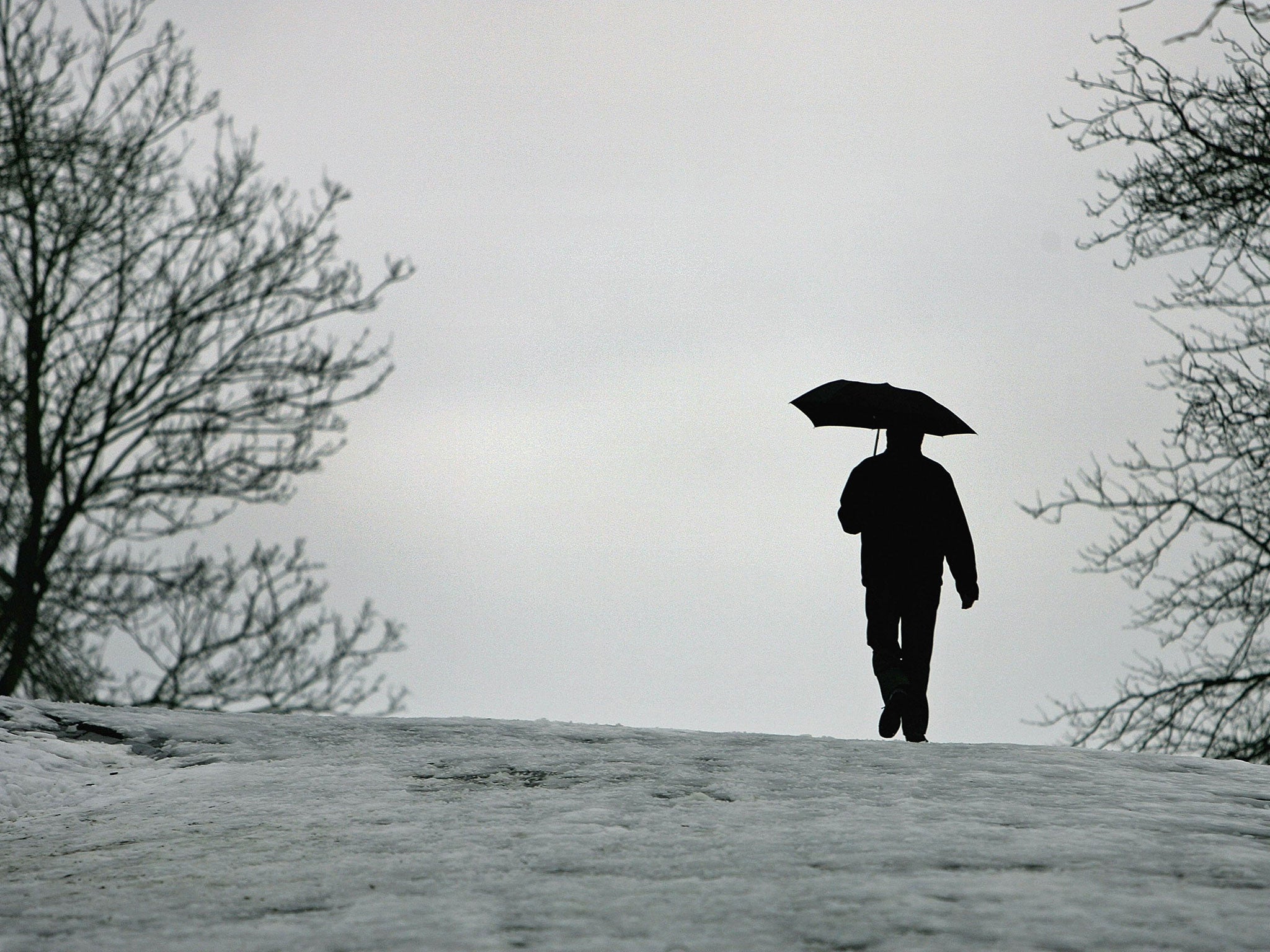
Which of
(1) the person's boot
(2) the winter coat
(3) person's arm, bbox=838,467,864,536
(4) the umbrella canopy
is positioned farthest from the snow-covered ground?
(4) the umbrella canopy

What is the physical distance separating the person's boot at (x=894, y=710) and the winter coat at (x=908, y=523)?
1.91 feet

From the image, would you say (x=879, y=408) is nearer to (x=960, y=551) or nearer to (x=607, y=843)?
(x=960, y=551)

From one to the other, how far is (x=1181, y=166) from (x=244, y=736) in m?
8.06

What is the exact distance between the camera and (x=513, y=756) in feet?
16.5

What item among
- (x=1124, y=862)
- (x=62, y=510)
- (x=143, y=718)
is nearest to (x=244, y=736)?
(x=143, y=718)

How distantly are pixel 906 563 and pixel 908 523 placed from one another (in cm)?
21

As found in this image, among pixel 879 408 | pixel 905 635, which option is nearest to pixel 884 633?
pixel 905 635

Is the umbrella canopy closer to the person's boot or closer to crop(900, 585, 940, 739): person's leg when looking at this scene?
crop(900, 585, 940, 739): person's leg

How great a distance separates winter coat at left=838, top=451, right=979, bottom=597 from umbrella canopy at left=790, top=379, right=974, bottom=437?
0.64ft

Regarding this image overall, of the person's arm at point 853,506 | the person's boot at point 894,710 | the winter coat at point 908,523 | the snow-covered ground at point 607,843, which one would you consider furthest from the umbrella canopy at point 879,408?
the snow-covered ground at point 607,843

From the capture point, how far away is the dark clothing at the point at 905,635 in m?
6.46

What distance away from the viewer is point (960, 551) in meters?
6.66

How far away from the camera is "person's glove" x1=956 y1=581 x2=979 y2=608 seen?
6707mm

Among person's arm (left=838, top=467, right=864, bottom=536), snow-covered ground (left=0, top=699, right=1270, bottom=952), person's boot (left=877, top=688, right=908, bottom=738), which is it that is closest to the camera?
snow-covered ground (left=0, top=699, right=1270, bottom=952)
